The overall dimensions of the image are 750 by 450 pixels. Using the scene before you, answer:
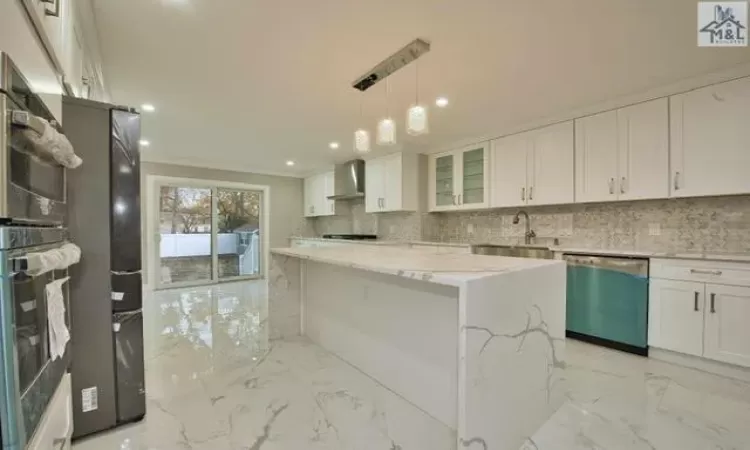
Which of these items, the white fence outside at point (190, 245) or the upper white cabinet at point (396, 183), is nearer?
the upper white cabinet at point (396, 183)

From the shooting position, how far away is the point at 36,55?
3.40ft

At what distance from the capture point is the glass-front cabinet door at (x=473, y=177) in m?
4.16

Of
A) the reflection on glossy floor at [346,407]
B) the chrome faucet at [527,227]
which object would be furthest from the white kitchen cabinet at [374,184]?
the reflection on glossy floor at [346,407]

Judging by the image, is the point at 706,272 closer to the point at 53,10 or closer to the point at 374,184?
the point at 374,184

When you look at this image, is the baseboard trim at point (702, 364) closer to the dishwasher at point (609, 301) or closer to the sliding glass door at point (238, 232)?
the dishwasher at point (609, 301)

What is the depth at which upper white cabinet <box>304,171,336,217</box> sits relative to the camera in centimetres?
629

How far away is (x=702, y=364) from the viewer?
2531 mm

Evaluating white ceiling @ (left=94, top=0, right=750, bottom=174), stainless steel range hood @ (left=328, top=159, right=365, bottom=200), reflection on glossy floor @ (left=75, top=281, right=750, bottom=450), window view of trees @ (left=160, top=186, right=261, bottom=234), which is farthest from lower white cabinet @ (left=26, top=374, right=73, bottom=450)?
window view of trees @ (left=160, top=186, right=261, bottom=234)

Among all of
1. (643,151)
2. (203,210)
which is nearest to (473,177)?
(643,151)

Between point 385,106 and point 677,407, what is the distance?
3067mm

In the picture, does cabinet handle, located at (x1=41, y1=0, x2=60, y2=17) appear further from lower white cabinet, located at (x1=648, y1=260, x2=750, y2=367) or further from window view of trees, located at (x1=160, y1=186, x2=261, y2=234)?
window view of trees, located at (x1=160, y1=186, x2=261, y2=234)

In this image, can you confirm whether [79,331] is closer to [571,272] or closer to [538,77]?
→ [538,77]

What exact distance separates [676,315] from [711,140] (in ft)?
4.62

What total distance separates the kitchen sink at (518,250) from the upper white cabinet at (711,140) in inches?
43.9
